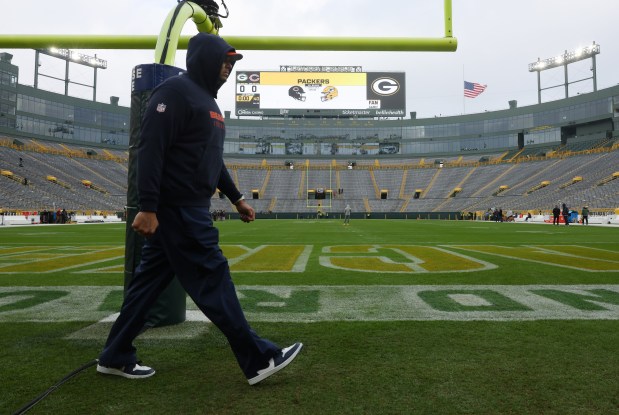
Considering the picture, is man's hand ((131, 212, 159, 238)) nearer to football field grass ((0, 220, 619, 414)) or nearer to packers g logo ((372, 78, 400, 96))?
football field grass ((0, 220, 619, 414))

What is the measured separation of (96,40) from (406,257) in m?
6.32

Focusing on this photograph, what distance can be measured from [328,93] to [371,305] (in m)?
58.2

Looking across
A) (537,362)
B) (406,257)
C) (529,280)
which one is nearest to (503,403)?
(537,362)

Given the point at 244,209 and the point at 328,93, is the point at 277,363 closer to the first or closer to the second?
the point at 244,209

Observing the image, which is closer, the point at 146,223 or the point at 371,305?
the point at 146,223

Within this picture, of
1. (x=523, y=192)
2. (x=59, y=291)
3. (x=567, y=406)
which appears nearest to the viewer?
(x=567, y=406)

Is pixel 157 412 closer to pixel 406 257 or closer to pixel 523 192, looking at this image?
pixel 406 257

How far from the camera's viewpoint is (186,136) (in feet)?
8.08

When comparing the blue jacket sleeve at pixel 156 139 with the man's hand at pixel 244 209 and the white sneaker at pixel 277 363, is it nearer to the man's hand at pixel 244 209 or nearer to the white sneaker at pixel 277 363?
the man's hand at pixel 244 209

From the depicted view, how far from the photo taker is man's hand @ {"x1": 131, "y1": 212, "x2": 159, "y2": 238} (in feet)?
7.40

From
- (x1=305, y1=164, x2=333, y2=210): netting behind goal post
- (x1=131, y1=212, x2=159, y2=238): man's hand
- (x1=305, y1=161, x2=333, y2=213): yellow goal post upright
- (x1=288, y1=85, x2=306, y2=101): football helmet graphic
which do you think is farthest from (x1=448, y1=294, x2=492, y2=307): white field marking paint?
(x1=288, y1=85, x2=306, y2=101): football helmet graphic

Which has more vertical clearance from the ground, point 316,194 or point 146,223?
point 316,194

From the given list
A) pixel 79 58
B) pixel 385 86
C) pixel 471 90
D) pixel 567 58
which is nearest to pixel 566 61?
pixel 567 58

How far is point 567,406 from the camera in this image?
6.51 feet
